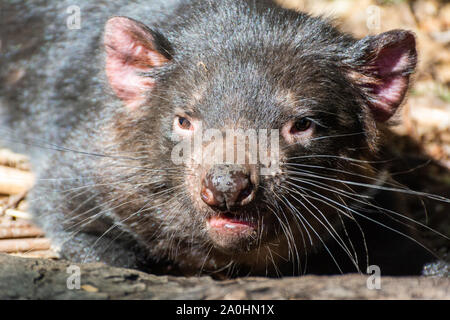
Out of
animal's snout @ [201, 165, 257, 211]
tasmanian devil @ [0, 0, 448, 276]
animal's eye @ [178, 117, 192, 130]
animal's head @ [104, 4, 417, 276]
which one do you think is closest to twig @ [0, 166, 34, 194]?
tasmanian devil @ [0, 0, 448, 276]

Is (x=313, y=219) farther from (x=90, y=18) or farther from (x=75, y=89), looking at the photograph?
(x=90, y=18)

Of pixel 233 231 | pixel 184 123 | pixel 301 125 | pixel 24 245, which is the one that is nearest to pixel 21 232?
pixel 24 245

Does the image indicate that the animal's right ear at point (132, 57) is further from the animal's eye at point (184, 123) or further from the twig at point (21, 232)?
the twig at point (21, 232)

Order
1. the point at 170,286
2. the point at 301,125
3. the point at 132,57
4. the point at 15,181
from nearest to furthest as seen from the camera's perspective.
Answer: the point at 170,286
the point at 301,125
the point at 132,57
the point at 15,181

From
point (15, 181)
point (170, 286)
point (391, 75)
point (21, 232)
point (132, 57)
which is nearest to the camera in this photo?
point (170, 286)

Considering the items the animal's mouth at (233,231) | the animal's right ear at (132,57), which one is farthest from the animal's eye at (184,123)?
the animal's mouth at (233,231)

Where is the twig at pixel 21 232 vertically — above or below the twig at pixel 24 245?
above

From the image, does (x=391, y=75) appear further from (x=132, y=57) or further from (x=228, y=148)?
(x=132, y=57)

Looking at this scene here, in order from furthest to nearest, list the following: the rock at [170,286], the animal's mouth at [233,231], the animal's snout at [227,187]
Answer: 1. the animal's mouth at [233,231]
2. the animal's snout at [227,187]
3. the rock at [170,286]
